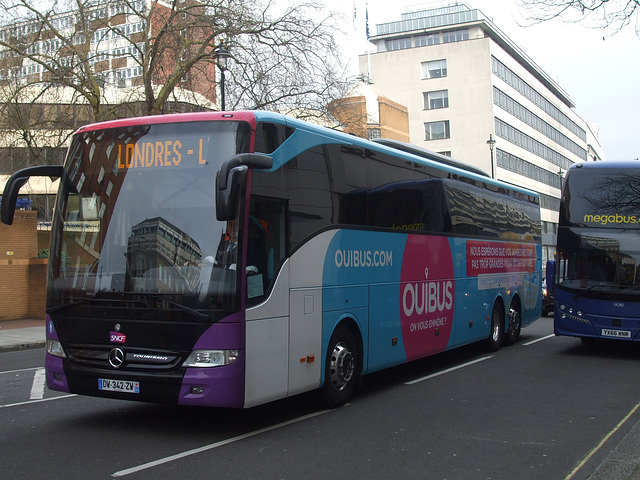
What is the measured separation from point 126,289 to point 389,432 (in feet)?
10.4

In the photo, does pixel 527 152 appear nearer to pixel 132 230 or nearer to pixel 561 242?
pixel 561 242

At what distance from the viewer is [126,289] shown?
764 cm

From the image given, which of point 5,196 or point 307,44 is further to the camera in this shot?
point 307,44

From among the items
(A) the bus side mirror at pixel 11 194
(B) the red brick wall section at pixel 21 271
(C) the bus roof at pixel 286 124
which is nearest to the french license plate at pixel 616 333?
(C) the bus roof at pixel 286 124

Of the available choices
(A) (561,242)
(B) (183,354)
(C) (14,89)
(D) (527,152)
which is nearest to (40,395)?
(B) (183,354)

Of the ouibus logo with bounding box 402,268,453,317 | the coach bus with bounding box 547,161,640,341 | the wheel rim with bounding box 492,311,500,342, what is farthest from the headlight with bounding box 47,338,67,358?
the coach bus with bounding box 547,161,640,341

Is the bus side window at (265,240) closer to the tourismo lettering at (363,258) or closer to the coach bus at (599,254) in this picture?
the tourismo lettering at (363,258)

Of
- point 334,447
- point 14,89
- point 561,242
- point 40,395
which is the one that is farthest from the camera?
point 14,89

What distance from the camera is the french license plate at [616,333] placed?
1449cm

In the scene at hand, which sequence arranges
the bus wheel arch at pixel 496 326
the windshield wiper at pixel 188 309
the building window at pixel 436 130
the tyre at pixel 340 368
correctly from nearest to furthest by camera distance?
the windshield wiper at pixel 188 309, the tyre at pixel 340 368, the bus wheel arch at pixel 496 326, the building window at pixel 436 130

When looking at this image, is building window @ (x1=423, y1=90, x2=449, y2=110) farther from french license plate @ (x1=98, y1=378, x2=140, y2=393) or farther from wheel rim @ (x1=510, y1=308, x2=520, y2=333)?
french license plate @ (x1=98, y1=378, x2=140, y2=393)

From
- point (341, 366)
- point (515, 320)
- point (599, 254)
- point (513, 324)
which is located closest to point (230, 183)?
point (341, 366)

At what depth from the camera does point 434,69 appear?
7569cm

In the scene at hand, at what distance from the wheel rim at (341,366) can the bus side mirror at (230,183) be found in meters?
2.89
